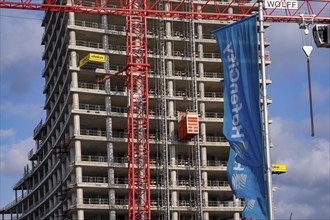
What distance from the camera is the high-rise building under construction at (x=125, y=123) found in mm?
113625

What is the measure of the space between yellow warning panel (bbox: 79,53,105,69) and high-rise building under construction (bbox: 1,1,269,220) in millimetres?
156

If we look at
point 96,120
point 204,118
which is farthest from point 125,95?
point 204,118

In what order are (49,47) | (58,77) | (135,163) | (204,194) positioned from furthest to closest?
1. (49,47)
2. (58,77)
3. (204,194)
4. (135,163)

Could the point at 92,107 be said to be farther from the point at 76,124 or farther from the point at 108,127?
the point at 76,124

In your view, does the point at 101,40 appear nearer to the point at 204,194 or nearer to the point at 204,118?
the point at 204,118

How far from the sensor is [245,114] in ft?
109

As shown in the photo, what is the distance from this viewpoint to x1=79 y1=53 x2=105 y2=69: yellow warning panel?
11156 cm

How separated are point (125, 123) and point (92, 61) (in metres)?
12.6

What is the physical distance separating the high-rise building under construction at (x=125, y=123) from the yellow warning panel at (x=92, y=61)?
6.1 inches

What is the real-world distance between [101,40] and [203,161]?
87.0ft

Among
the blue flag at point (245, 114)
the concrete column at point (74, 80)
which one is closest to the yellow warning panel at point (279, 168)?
the concrete column at point (74, 80)

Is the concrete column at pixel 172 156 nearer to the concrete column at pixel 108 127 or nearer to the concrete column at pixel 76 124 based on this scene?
the concrete column at pixel 108 127

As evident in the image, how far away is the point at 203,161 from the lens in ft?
396

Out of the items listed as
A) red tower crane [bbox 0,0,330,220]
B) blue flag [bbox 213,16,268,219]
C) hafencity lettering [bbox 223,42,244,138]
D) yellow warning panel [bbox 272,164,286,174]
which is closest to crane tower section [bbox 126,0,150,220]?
red tower crane [bbox 0,0,330,220]
